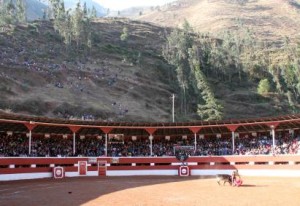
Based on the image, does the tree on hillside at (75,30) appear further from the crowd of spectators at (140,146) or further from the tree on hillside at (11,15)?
the crowd of spectators at (140,146)

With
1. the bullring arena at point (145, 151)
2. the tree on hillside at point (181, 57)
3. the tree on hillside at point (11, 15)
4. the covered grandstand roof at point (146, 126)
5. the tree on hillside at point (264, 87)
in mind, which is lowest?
the bullring arena at point (145, 151)

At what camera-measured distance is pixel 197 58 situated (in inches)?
4272

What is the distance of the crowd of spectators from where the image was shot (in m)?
38.9

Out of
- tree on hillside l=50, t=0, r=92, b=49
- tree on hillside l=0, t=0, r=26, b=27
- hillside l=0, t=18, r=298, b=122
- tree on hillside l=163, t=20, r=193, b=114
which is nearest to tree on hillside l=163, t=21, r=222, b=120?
tree on hillside l=163, t=20, r=193, b=114

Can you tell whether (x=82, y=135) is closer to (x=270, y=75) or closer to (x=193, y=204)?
(x=193, y=204)

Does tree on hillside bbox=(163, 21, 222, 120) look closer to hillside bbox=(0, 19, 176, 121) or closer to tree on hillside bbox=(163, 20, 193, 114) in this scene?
tree on hillside bbox=(163, 20, 193, 114)

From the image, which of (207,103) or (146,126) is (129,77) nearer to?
(207,103)

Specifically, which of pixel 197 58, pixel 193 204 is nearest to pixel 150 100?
pixel 197 58

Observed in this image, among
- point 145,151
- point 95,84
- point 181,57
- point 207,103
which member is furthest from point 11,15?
A: point 145,151

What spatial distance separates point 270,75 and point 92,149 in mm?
82813

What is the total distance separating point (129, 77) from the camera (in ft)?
330

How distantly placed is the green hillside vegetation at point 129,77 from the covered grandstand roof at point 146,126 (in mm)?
27439

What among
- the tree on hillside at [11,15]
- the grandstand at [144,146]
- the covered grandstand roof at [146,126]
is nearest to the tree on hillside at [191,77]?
the grandstand at [144,146]

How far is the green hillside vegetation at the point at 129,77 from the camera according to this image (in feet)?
253
